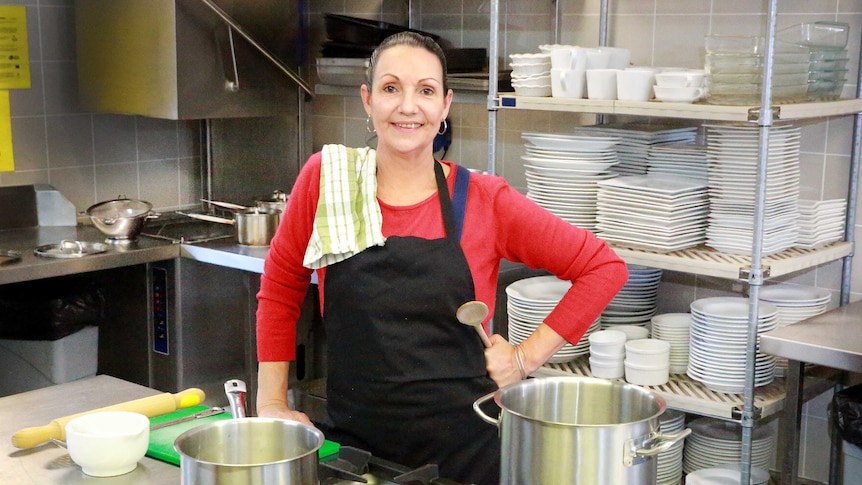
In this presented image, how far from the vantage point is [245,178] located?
4.21 metres

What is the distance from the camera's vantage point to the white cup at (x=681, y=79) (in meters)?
2.57

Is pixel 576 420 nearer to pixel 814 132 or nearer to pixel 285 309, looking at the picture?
pixel 285 309

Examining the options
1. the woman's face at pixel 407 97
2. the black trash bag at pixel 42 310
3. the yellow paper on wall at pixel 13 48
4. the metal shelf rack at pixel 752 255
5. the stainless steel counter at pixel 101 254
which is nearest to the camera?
the woman's face at pixel 407 97

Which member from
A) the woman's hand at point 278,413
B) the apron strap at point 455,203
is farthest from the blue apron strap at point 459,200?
the woman's hand at point 278,413

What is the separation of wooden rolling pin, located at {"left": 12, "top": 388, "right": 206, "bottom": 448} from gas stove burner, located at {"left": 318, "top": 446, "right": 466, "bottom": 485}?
36 cm

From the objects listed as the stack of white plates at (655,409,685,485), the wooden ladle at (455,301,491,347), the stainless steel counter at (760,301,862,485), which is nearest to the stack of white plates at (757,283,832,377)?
the stainless steel counter at (760,301,862,485)

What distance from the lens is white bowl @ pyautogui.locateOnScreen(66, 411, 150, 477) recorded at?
1.54 m

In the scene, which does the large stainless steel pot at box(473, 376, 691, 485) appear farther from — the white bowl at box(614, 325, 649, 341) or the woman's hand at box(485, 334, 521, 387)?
the white bowl at box(614, 325, 649, 341)

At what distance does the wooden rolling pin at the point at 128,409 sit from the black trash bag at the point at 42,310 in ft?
5.78

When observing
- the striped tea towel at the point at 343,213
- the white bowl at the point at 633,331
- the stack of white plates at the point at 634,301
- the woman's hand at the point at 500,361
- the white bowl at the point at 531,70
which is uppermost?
the white bowl at the point at 531,70

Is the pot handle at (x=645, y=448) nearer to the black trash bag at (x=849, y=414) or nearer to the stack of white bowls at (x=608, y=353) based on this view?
the black trash bag at (x=849, y=414)

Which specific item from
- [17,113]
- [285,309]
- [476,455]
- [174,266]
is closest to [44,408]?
[285,309]

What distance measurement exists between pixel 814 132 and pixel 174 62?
210 cm

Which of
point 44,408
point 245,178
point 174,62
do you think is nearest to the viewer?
point 44,408
